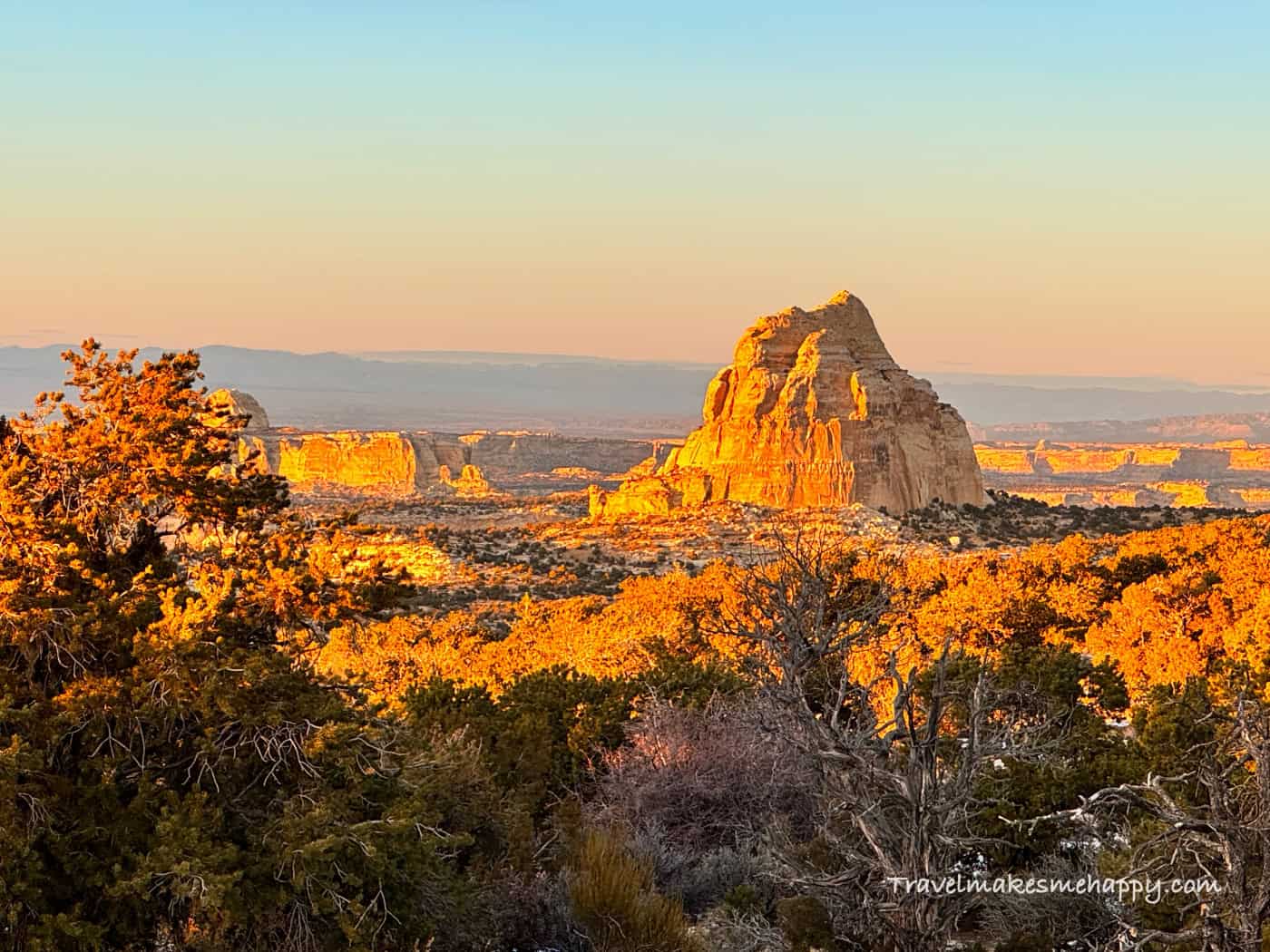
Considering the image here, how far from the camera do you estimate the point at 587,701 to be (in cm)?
1641

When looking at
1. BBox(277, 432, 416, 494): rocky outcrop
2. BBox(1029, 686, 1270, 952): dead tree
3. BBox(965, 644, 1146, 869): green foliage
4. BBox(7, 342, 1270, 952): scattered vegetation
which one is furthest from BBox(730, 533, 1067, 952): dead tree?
BBox(277, 432, 416, 494): rocky outcrop

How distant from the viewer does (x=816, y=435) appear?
66.1 m

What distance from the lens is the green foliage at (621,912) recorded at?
8.99 m

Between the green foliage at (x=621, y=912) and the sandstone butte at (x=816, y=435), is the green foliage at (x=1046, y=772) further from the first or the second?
the sandstone butte at (x=816, y=435)

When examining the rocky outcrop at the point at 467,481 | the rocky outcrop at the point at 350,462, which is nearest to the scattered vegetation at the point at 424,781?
the rocky outcrop at the point at 467,481

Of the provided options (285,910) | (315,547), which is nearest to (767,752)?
(315,547)

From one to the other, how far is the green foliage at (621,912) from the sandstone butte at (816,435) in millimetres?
55759

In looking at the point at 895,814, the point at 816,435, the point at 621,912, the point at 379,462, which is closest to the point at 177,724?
the point at 621,912

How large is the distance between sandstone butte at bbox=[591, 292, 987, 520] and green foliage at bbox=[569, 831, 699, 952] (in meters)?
55.8

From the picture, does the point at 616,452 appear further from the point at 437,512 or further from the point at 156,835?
the point at 156,835

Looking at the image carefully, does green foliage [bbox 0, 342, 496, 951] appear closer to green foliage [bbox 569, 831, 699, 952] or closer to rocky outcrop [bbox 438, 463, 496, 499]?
green foliage [bbox 569, 831, 699, 952]

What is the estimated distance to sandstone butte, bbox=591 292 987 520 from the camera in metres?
65.2

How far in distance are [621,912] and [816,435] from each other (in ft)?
191

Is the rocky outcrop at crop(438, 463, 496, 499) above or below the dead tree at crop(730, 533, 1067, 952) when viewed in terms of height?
below
